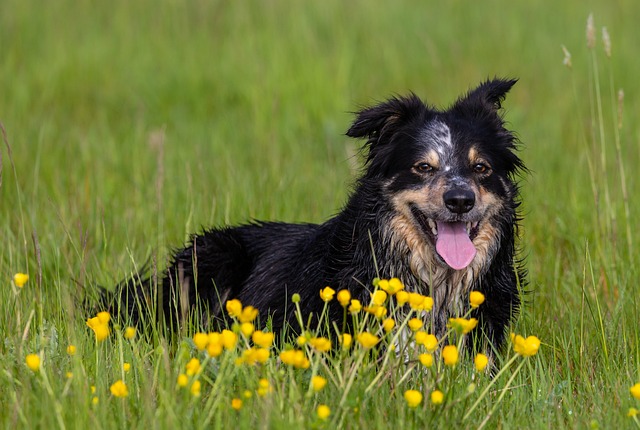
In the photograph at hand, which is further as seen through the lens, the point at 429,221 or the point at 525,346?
the point at 429,221

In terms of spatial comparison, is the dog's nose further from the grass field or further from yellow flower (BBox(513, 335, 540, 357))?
yellow flower (BBox(513, 335, 540, 357))

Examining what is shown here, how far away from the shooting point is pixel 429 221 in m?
4.32

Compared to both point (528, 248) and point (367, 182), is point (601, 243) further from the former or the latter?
point (367, 182)

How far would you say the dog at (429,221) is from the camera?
431cm

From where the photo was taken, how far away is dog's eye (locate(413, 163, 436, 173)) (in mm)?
4355

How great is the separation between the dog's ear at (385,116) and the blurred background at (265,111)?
0.68 meters

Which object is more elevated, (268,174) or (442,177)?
(442,177)

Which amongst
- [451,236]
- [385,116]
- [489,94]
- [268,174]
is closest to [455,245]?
[451,236]

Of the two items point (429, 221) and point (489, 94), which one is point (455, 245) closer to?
point (429, 221)

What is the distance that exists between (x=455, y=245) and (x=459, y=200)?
30cm

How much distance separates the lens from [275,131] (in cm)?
761

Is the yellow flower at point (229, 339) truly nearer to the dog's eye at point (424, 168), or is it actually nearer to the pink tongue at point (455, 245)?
the pink tongue at point (455, 245)

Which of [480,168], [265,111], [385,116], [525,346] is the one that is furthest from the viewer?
[265,111]

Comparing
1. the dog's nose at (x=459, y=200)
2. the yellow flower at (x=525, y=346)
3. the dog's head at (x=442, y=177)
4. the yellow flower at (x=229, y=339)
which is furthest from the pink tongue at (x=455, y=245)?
the yellow flower at (x=229, y=339)
